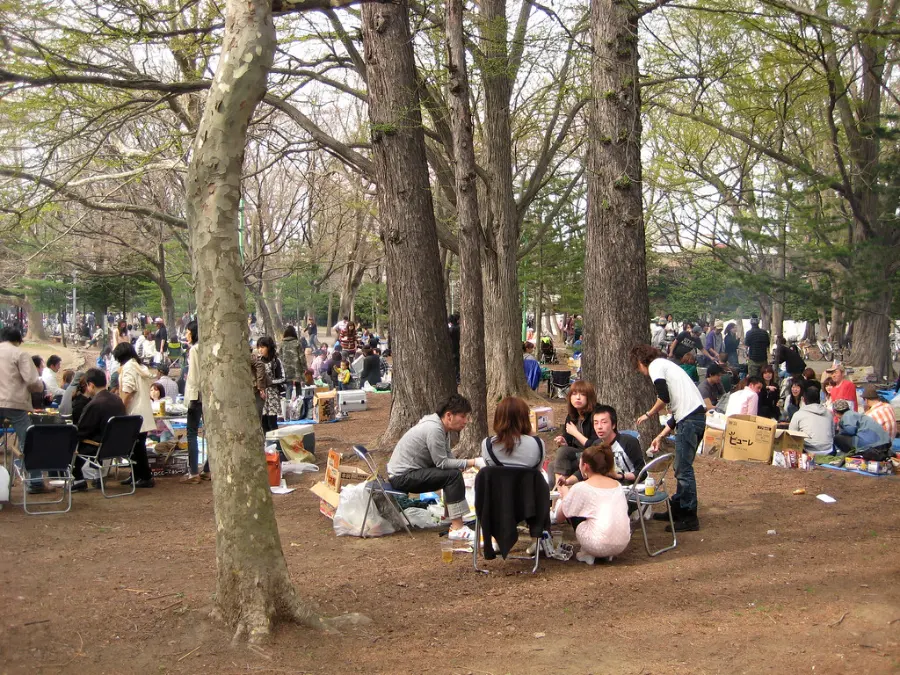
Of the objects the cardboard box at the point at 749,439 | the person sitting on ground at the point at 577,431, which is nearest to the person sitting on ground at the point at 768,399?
the cardboard box at the point at 749,439

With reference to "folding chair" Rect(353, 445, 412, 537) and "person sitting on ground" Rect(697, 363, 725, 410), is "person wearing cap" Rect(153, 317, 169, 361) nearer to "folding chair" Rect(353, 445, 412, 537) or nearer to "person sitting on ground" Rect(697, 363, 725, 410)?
"person sitting on ground" Rect(697, 363, 725, 410)

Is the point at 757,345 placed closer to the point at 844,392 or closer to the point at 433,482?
the point at 844,392

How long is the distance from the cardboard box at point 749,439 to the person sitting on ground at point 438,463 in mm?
4804

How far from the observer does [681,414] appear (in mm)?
7016

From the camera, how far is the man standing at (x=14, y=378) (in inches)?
326

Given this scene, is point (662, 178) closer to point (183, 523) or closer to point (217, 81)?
point (183, 523)

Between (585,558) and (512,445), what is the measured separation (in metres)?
1.03

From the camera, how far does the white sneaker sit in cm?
686

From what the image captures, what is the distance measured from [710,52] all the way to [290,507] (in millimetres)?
10910

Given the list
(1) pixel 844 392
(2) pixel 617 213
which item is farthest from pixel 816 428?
(2) pixel 617 213

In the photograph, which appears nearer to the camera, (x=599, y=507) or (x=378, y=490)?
(x=599, y=507)

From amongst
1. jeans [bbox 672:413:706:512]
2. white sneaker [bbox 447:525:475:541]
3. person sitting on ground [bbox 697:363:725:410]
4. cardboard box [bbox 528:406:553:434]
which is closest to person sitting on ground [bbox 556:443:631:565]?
white sneaker [bbox 447:525:475:541]

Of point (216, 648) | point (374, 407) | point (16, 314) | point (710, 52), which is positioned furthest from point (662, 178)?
point (16, 314)

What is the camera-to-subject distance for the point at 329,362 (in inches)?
801
